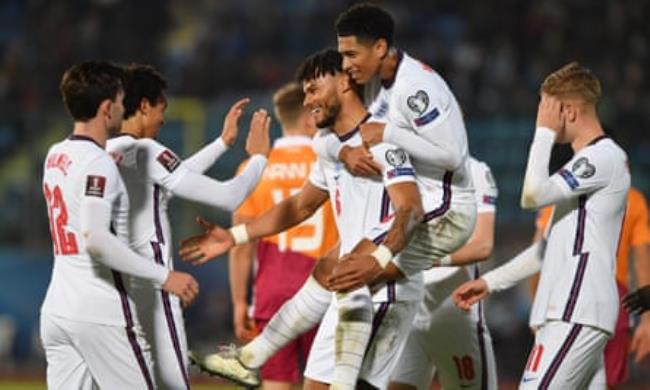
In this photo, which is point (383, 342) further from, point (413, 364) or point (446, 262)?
point (413, 364)

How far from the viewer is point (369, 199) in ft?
23.4

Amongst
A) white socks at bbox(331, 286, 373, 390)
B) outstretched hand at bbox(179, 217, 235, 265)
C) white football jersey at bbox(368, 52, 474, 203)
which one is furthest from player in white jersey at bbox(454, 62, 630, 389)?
outstretched hand at bbox(179, 217, 235, 265)

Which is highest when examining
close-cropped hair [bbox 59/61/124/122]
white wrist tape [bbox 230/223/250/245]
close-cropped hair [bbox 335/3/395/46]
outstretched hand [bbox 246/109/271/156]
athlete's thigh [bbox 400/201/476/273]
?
close-cropped hair [bbox 335/3/395/46]

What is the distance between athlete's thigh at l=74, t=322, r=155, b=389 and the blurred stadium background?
27.2ft

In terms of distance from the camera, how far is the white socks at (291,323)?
24.7 ft

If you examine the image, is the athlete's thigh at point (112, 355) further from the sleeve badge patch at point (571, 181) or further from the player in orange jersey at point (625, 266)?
the player in orange jersey at point (625, 266)

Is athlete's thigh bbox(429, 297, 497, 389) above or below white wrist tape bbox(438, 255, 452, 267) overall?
below

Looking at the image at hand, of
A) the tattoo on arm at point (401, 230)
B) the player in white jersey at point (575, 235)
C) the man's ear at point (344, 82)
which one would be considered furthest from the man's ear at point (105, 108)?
the player in white jersey at point (575, 235)

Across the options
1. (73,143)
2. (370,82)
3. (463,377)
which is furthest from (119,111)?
(463,377)

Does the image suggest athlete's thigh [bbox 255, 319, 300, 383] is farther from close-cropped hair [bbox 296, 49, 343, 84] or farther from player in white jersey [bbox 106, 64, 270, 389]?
close-cropped hair [bbox 296, 49, 343, 84]

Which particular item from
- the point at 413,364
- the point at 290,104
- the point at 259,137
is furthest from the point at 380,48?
the point at 290,104

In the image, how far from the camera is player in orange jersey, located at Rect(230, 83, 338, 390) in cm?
936

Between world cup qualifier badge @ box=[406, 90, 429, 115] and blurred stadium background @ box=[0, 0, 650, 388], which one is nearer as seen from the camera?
world cup qualifier badge @ box=[406, 90, 429, 115]

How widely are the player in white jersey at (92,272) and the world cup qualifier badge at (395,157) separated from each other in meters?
1.09
